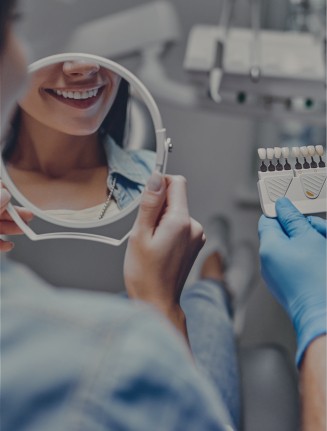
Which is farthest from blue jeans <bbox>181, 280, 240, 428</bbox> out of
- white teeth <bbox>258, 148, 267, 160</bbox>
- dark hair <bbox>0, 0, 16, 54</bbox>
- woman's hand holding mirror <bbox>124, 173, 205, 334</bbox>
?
dark hair <bbox>0, 0, 16, 54</bbox>

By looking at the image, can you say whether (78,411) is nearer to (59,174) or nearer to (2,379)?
(2,379)

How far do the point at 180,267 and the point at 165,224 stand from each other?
0.16 feet

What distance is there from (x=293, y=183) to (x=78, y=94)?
249 mm

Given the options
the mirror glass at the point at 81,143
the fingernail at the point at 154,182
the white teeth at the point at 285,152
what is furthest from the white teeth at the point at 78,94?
the white teeth at the point at 285,152

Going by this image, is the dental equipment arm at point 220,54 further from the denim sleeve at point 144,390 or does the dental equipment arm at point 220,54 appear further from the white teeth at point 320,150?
the denim sleeve at point 144,390

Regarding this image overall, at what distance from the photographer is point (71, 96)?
2.05 ft

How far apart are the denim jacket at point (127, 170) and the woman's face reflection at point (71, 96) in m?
0.03

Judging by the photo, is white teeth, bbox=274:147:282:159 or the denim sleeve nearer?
the denim sleeve

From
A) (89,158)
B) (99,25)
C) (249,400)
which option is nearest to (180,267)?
(89,158)

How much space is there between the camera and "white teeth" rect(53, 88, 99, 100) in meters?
0.62

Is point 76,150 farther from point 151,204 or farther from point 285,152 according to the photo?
point 285,152

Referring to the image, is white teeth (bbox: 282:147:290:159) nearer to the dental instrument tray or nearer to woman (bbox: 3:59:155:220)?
the dental instrument tray

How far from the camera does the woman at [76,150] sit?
62cm

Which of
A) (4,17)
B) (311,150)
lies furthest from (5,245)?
(311,150)
